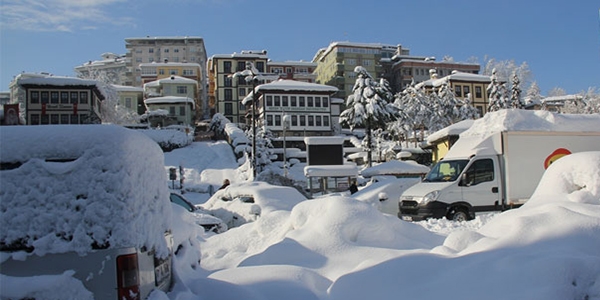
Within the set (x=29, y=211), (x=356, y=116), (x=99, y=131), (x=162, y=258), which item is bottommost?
(x=162, y=258)

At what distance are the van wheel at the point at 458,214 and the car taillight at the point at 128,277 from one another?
12.7m

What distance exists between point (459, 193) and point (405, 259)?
9707mm

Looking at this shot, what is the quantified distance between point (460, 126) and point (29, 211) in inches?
1189

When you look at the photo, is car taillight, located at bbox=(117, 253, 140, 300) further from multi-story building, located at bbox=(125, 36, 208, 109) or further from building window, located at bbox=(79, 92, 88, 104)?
multi-story building, located at bbox=(125, 36, 208, 109)

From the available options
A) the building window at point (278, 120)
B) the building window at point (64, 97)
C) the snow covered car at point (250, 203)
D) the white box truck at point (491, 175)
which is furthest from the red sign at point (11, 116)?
the building window at point (278, 120)

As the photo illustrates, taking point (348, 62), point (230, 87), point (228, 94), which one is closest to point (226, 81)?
point (230, 87)

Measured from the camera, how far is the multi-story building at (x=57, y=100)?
61.4 m

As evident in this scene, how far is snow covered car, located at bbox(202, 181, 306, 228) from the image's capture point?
50.6ft

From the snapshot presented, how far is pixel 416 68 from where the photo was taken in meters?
107

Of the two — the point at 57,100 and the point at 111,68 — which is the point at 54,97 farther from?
the point at 111,68

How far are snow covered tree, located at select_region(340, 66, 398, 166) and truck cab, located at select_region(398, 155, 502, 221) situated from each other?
1328 inches

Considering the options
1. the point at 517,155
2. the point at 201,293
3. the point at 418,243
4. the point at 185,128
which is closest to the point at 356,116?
the point at 185,128

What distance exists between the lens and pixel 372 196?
19.6 m

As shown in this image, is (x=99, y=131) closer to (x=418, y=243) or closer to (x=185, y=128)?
(x=418, y=243)
